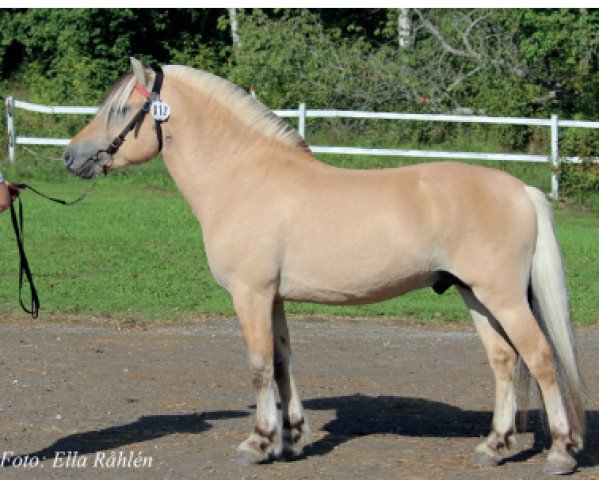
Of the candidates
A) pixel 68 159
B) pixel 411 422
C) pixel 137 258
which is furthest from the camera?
pixel 137 258

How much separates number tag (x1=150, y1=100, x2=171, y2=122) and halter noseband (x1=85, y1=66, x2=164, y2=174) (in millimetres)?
19

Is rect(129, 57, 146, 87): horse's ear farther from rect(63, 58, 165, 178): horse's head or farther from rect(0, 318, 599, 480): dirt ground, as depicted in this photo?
rect(0, 318, 599, 480): dirt ground

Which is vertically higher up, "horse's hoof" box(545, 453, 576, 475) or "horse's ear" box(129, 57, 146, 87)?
"horse's ear" box(129, 57, 146, 87)

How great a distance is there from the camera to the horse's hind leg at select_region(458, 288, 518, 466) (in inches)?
267

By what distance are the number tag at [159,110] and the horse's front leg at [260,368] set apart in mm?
1139

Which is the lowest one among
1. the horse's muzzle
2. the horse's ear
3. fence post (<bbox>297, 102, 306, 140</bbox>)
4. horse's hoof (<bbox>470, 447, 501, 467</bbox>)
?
horse's hoof (<bbox>470, 447, 501, 467</bbox>)

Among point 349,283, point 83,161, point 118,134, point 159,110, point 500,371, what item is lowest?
point 500,371

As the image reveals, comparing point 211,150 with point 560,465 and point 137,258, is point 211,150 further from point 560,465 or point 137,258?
point 137,258

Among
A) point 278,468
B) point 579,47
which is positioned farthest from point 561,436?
point 579,47

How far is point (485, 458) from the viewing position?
6633 millimetres

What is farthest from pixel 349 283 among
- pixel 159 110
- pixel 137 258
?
pixel 137 258

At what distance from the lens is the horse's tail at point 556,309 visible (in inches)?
256

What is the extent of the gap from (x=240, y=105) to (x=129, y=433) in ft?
7.02

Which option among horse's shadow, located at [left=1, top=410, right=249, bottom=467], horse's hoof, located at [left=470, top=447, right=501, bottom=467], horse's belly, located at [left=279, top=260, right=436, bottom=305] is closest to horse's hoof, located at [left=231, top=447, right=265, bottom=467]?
horse's shadow, located at [left=1, top=410, right=249, bottom=467]
